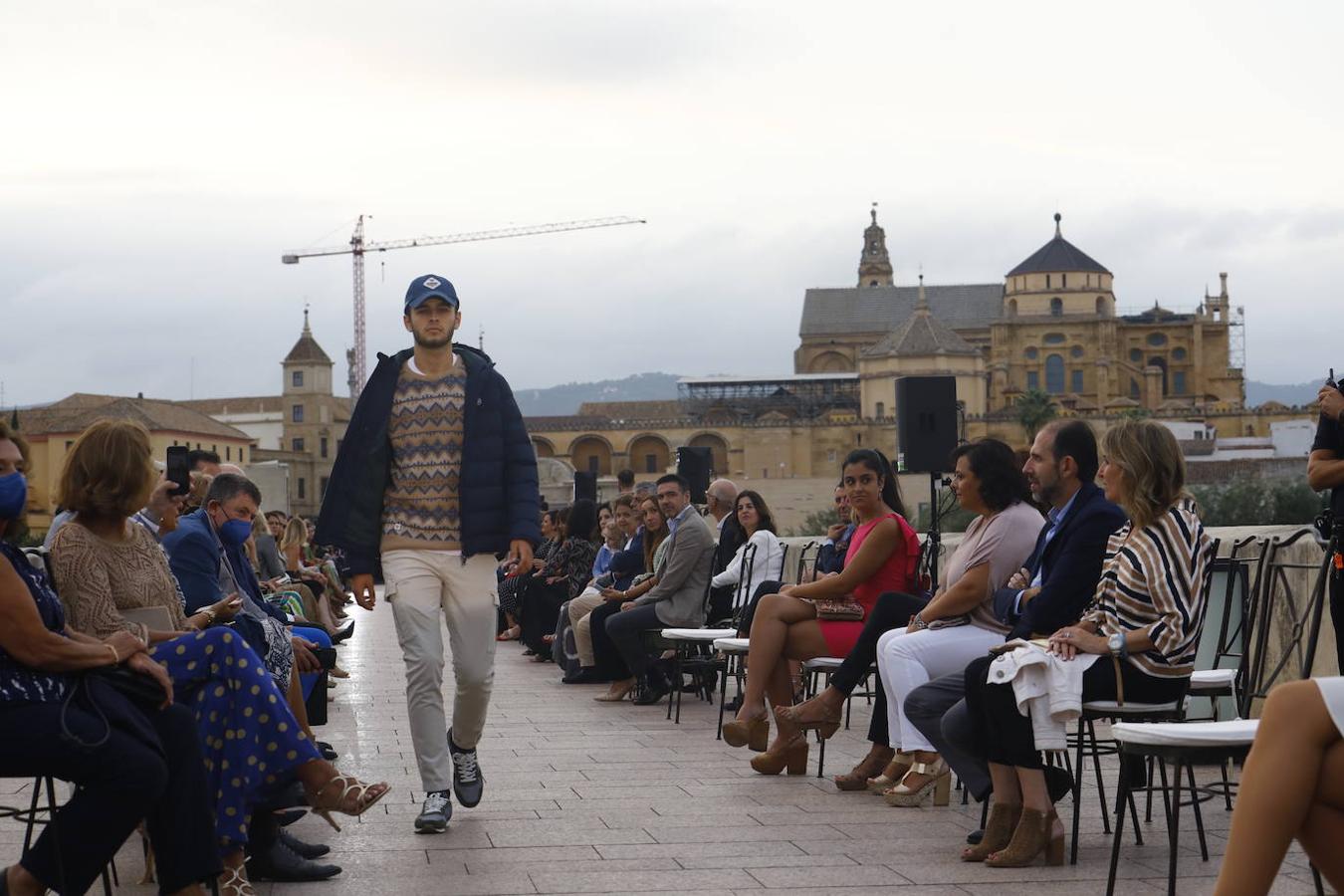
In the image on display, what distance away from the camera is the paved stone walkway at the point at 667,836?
5145 mm

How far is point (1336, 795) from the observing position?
327 centimetres

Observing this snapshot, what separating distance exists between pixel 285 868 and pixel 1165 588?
2.77 metres

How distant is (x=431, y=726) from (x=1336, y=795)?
374 cm

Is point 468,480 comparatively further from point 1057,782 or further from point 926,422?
point 926,422

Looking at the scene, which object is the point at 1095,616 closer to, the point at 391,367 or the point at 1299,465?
the point at 391,367

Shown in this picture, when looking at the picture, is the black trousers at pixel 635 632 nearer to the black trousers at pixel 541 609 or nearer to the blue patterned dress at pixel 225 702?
the black trousers at pixel 541 609

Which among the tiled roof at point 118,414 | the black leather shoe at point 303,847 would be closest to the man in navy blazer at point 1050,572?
the black leather shoe at point 303,847

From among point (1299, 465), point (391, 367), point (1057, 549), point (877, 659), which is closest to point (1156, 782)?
point (877, 659)

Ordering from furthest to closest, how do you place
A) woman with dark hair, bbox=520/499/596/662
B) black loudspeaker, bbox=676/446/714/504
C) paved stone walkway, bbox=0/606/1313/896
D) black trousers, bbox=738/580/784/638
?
black loudspeaker, bbox=676/446/714/504 < woman with dark hair, bbox=520/499/596/662 < black trousers, bbox=738/580/784/638 < paved stone walkway, bbox=0/606/1313/896

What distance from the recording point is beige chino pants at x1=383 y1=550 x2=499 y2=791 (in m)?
6.33

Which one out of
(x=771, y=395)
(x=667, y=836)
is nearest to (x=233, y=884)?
(x=667, y=836)

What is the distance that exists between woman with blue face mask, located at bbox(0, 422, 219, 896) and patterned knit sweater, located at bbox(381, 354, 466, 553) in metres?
2.00

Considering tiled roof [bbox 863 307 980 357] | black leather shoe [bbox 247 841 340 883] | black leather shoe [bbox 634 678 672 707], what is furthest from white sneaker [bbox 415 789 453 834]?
tiled roof [bbox 863 307 980 357]

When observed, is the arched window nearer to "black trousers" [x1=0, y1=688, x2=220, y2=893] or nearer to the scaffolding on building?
the scaffolding on building
